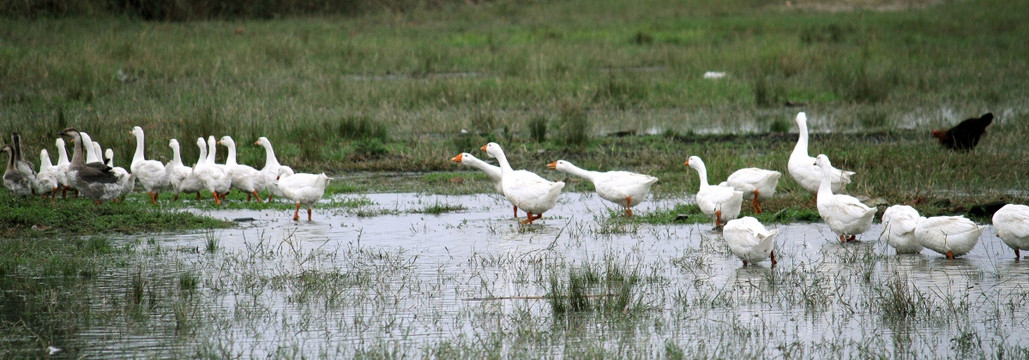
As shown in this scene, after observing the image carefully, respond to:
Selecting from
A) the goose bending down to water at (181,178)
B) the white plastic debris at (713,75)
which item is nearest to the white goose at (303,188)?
the goose bending down to water at (181,178)

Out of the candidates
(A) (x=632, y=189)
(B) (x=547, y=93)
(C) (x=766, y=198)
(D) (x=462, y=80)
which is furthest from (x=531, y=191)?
(D) (x=462, y=80)

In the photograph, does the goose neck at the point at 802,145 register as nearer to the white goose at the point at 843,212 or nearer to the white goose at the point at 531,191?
the white goose at the point at 843,212

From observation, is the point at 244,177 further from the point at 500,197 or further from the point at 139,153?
the point at 500,197

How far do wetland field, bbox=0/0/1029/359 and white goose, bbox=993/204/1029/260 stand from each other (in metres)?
0.31

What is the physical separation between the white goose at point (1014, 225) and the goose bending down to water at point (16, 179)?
10169mm

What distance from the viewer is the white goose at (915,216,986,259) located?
27.7 ft

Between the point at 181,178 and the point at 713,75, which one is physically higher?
the point at 713,75

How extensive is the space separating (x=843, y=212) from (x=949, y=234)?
3.46ft

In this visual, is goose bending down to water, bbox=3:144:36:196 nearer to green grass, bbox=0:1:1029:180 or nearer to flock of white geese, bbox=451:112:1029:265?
green grass, bbox=0:1:1029:180

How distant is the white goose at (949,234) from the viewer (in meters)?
8.45

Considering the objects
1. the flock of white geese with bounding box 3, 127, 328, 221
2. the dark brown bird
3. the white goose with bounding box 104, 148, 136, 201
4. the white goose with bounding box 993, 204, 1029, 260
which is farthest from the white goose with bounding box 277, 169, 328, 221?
the dark brown bird

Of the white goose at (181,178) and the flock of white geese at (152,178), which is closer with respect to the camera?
the flock of white geese at (152,178)

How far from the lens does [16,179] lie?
1184 centimetres

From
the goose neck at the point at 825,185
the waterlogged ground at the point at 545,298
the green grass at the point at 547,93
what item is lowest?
the waterlogged ground at the point at 545,298
